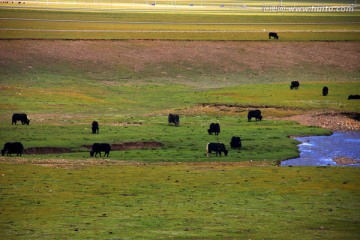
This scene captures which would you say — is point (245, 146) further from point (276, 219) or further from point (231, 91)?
point (231, 91)

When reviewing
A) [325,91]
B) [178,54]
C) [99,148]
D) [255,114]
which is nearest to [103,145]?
[99,148]

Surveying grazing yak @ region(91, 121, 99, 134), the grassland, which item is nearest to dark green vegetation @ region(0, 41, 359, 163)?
grazing yak @ region(91, 121, 99, 134)

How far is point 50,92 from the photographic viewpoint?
67.1 m

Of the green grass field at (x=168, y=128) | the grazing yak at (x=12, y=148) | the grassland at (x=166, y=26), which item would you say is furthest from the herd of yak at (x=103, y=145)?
the grassland at (x=166, y=26)

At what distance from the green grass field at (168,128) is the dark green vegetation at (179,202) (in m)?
0.06

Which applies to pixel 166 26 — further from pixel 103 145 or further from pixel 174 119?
pixel 103 145

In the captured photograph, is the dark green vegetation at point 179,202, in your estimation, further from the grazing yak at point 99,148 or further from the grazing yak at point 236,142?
the grazing yak at point 236,142

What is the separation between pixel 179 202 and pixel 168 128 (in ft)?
67.2

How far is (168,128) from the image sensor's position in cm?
5269

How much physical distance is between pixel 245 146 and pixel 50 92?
24.0 m

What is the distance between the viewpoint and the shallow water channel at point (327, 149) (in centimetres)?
4434

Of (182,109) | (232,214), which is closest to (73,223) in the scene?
(232,214)

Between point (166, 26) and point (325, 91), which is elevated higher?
point (166, 26)

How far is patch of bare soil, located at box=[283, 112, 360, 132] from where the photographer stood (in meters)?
56.0
